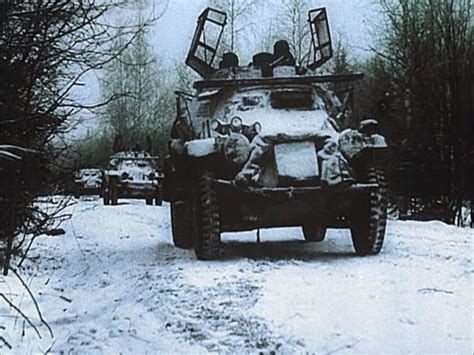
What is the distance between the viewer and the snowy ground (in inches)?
181

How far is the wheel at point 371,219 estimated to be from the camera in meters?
7.93

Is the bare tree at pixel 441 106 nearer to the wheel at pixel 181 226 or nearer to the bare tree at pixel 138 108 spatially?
the wheel at pixel 181 226

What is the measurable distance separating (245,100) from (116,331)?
13.3 ft

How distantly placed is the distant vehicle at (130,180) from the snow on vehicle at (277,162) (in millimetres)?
12403

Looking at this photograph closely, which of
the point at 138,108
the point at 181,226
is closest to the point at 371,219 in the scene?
the point at 181,226

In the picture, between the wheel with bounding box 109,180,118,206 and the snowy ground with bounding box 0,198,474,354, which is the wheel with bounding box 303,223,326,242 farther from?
the wheel with bounding box 109,180,118,206

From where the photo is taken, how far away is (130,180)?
21.5 metres

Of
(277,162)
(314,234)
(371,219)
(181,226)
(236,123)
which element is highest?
(236,123)

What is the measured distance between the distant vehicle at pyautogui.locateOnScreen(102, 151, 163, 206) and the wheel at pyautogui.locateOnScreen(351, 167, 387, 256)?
13.3m

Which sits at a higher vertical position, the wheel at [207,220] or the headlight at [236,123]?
the headlight at [236,123]

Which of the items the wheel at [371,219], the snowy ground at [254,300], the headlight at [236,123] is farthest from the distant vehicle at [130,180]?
the wheel at [371,219]

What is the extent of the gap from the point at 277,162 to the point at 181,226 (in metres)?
2.33

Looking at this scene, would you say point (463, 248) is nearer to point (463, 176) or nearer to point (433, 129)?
point (463, 176)

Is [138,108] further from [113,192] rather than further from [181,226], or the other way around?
[181,226]
